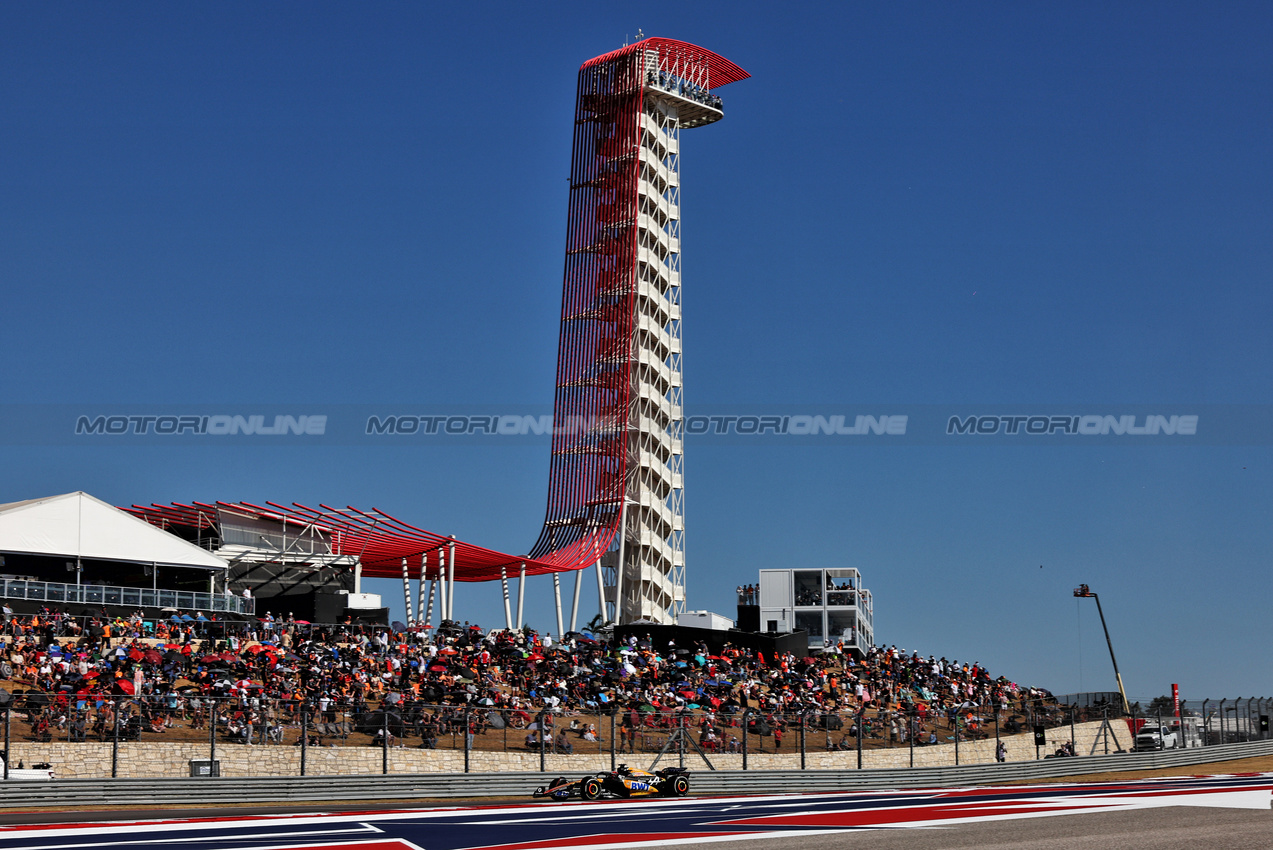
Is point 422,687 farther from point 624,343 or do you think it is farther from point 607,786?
point 624,343

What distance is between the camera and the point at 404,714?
29172mm

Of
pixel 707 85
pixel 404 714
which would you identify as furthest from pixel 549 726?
pixel 707 85

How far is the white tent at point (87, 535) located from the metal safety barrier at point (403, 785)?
1943cm

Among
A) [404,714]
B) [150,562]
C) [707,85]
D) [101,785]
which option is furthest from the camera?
[707,85]

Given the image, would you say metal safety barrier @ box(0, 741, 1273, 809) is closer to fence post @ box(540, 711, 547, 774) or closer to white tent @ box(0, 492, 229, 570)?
fence post @ box(540, 711, 547, 774)

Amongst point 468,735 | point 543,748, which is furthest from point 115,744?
point 543,748

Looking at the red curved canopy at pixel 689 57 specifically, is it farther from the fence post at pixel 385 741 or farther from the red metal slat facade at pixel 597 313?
the fence post at pixel 385 741

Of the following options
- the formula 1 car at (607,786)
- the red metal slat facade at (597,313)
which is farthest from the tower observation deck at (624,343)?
the formula 1 car at (607,786)

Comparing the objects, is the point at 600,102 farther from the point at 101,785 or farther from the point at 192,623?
the point at 101,785

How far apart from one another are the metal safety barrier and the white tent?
63.8ft

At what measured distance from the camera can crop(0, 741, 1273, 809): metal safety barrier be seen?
25.0 m

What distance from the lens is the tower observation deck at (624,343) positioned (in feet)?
217

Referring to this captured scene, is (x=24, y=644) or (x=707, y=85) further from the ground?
(x=707, y=85)

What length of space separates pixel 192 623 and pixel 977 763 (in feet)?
71.2
